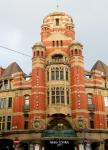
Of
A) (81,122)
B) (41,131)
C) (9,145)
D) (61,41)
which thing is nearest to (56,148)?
(41,131)

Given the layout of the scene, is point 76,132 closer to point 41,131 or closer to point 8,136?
point 41,131

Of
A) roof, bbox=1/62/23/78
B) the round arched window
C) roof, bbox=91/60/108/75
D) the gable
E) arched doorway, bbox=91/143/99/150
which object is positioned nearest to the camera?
the round arched window

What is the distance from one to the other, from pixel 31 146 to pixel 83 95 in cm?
1398

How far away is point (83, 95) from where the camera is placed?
3962cm

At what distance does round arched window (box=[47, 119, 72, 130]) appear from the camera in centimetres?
3822

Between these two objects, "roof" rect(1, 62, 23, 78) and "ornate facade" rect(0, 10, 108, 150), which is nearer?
"ornate facade" rect(0, 10, 108, 150)

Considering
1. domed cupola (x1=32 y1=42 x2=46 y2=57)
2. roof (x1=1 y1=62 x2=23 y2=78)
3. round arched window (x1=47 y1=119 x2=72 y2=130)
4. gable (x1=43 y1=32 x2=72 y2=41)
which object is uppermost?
gable (x1=43 y1=32 x2=72 y2=41)

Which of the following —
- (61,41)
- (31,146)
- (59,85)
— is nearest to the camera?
(31,146)

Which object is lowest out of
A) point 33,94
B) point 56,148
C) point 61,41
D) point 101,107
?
point 56,148

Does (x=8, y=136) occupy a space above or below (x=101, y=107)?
below

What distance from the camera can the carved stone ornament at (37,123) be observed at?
3722 centimetres

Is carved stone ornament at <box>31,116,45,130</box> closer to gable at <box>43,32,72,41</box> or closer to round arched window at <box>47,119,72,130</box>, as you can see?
round arched window at <box>47,119,72,130</box>

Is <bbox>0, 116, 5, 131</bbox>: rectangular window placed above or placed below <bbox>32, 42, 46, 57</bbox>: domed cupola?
below

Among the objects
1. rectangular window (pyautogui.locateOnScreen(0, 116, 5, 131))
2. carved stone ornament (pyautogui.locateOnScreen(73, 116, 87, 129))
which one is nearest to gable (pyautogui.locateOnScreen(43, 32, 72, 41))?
carved stone ornament (pyautogui.locateOnScreen(73, 116, 87, 129))
